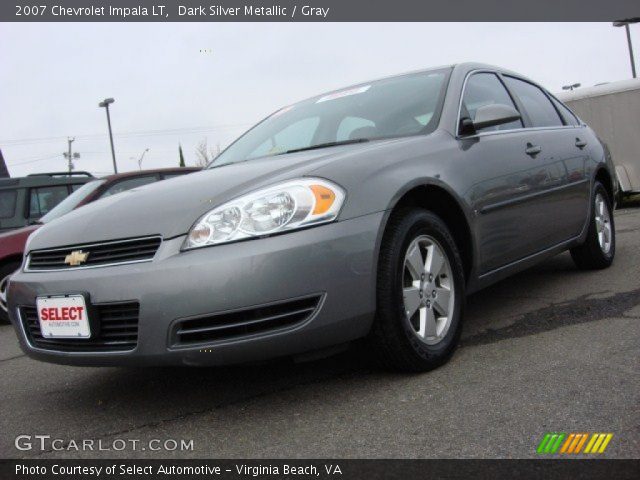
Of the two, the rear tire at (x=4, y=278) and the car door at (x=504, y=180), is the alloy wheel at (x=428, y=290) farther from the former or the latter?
the rear tire at (x=4, y=278)

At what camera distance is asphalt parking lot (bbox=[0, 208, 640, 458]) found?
2213 mm

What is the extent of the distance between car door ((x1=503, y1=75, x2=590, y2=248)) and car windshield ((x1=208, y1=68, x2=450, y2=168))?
0.87m

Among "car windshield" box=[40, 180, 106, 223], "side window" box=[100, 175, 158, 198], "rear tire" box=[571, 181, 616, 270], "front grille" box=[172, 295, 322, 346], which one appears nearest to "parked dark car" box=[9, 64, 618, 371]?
"front grille" box=[172, 295, 322, 346]

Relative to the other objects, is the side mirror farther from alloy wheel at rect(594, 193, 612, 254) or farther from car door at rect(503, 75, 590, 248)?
alloy wheel at rect(594, 193, 612, 254)

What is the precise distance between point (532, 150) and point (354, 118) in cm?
112

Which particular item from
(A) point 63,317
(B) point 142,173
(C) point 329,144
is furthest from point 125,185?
(A) point 63,317

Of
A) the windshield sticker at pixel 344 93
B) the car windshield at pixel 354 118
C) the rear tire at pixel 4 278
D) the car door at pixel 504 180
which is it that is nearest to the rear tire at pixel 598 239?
the car door at pixel 504 180

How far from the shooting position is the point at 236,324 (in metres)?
2.45

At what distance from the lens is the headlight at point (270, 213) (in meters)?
2.50

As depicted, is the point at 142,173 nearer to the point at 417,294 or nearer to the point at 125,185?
the point at 125,185

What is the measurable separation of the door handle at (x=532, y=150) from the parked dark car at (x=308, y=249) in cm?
18
